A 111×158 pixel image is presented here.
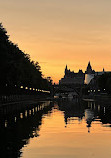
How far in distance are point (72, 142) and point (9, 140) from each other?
317 centimetres

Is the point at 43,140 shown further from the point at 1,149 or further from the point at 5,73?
the point at 5,73

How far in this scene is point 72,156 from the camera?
18078 mm

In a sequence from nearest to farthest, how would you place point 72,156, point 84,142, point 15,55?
point 72,156
point 84,142
point 15,55

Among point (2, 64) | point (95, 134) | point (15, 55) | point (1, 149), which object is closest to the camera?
point (1, 149)

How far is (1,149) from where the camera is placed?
1969 cm

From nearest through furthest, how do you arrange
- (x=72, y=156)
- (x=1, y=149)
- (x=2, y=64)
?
(x=72, y=156)
(x=1, y=149)
(x=2, y=64)

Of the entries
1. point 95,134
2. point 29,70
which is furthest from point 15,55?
point 95,134

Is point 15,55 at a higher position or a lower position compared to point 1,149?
higher

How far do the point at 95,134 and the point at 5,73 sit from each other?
4861 centimetres

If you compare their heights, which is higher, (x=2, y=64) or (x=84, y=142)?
(x=2, y=64)

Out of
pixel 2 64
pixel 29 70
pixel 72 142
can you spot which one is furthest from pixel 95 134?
pixel 29 70

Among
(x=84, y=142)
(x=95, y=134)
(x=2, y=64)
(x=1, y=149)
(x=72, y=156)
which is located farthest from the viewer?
(x=2, y=64)

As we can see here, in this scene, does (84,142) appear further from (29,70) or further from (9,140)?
(29,70)

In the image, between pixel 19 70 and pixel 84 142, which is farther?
pixel 19 70
